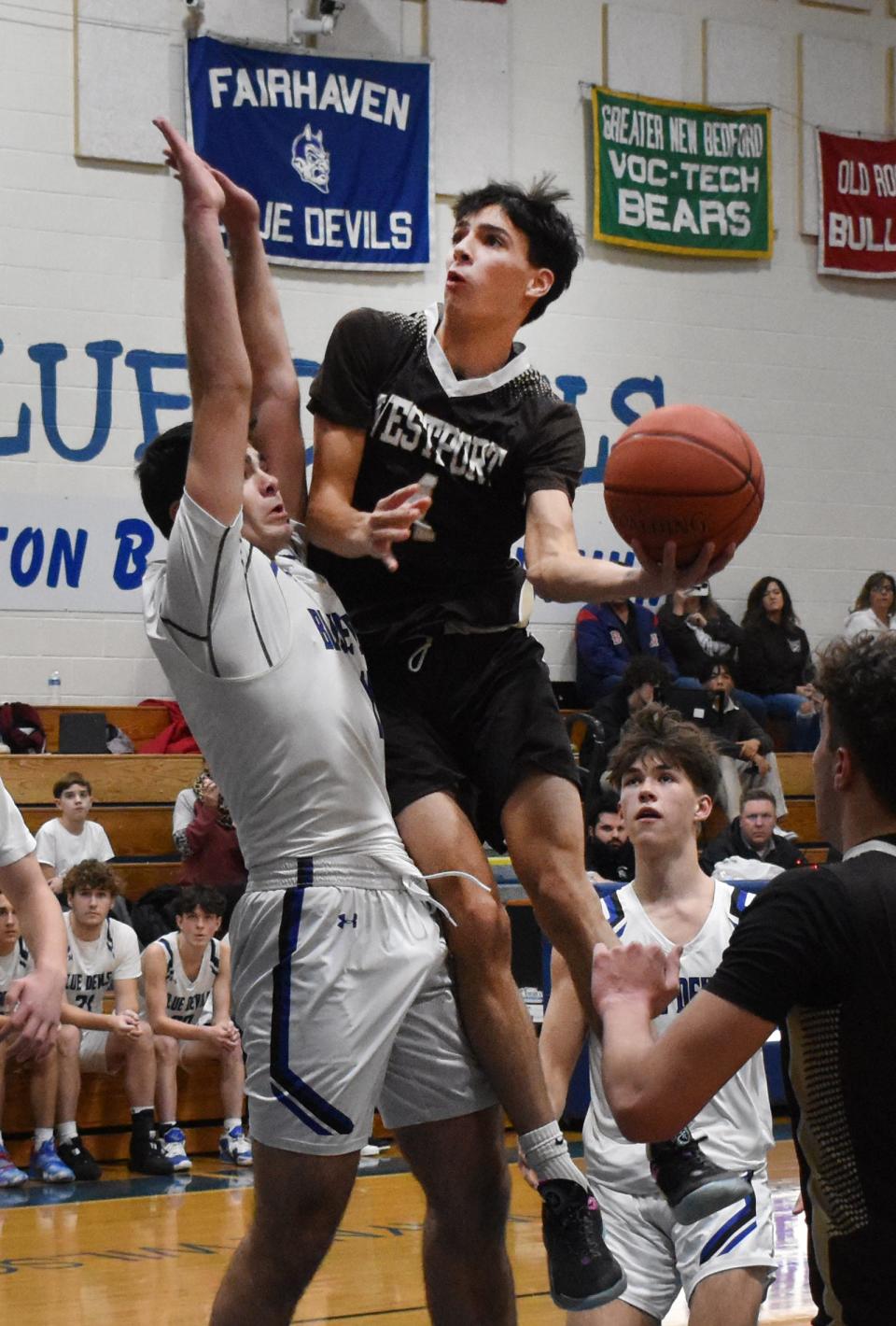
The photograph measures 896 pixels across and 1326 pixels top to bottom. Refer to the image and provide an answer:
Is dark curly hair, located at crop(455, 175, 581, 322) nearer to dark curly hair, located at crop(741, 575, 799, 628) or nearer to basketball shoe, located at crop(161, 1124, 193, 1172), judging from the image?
basketball shoe, located at crop(161, 1124, 193, 1172)

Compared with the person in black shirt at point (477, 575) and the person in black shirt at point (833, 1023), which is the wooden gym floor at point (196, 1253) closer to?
the person in black shirt at point (477, 575)

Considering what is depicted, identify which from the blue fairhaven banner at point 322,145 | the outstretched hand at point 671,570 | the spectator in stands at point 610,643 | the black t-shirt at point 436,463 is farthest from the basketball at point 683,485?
the blue fairhaven banner at point 322,145

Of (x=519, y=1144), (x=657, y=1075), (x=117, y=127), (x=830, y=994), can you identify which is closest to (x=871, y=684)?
(x=830, y=994)

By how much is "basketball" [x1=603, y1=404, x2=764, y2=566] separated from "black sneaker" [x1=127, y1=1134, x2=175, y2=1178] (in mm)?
5177

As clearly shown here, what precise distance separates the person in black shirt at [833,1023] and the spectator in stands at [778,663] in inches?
393

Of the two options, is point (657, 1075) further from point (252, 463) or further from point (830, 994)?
point (252, 463)

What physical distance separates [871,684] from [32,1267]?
4537 mm

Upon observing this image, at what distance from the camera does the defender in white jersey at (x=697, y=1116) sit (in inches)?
147

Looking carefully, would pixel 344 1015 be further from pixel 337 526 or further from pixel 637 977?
pixel 337 526

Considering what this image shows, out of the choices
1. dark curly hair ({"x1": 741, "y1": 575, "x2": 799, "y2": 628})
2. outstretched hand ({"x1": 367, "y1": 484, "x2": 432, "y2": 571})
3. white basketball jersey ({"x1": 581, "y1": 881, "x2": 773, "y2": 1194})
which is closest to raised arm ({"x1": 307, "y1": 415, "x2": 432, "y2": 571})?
outstretched hand ({"x1": 367, "y1": 484, "x2": 432, "y2": 571})

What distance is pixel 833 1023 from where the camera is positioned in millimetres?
2248

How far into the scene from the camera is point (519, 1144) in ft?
10.5

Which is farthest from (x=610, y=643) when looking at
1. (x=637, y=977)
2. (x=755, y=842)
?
(x=637, y=977)

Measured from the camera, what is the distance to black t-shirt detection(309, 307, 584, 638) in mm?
3377
